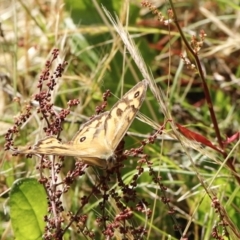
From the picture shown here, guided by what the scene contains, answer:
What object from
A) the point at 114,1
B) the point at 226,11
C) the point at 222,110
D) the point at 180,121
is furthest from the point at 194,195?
the point at 226,11

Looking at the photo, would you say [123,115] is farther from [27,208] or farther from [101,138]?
[27,208]

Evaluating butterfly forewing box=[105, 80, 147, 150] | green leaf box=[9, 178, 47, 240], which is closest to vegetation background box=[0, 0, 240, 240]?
green leaf box=[9, 178, 47, 240]

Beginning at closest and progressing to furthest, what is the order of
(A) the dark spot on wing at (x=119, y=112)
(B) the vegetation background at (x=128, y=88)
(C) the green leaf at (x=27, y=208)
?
(A) the dark spot on wing at (x=119, y=112) < (C) the green leaf at (x=27, y=208) < (B) the vegetation background at (x=128, y=88)

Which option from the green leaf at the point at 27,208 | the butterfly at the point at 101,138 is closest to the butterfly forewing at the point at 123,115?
the butterfly at the point at 101,138

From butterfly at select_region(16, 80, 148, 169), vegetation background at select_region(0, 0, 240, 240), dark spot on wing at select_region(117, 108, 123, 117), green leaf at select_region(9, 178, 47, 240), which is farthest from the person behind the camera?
vegetation background at select_region(0, 0, 240, 240)

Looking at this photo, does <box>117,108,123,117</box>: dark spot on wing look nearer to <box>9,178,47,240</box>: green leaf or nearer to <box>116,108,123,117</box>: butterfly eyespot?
<box>116,108,123,117</box>: butterfly eyespot

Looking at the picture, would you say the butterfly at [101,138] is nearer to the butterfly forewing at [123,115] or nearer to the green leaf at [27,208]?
the butterfly forewing at [123,115]
